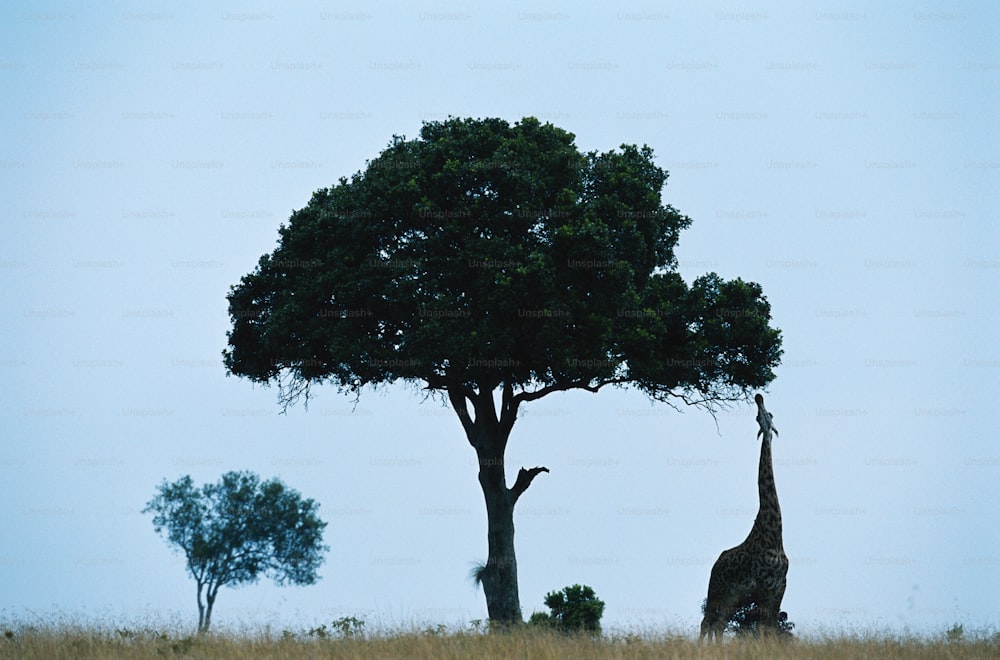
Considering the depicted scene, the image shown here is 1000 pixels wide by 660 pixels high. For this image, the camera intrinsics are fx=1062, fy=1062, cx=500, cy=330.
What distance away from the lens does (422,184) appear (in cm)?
3250

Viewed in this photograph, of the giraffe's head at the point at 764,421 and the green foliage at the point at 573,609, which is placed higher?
the giraffe's head at the point at 764,421

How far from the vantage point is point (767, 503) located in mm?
25422

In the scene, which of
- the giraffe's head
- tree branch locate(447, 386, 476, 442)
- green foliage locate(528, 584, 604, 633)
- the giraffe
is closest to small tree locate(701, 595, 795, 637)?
the giraffe

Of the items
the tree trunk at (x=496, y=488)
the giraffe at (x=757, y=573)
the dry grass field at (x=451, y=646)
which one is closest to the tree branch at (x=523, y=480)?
the tree trunk at (x=496, y=488)

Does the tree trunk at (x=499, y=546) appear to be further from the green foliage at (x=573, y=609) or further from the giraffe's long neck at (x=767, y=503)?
the giraffe's long neck at (x=767, y=503)

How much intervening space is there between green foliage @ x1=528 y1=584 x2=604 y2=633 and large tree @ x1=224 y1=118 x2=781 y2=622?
2.23m

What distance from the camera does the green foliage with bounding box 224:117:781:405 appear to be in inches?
1215

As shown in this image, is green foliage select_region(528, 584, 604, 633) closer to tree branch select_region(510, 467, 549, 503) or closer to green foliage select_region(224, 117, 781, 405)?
tree branch select_region(510, 467, 549, 503)

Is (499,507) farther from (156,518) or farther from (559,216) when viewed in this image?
(156,518)

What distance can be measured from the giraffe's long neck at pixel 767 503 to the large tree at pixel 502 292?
20.9ft

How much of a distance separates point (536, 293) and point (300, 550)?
1024 inches

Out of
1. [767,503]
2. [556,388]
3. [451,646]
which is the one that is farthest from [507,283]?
[451,646]

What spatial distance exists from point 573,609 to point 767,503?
10.7 meters

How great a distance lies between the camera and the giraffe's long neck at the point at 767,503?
25094mm
